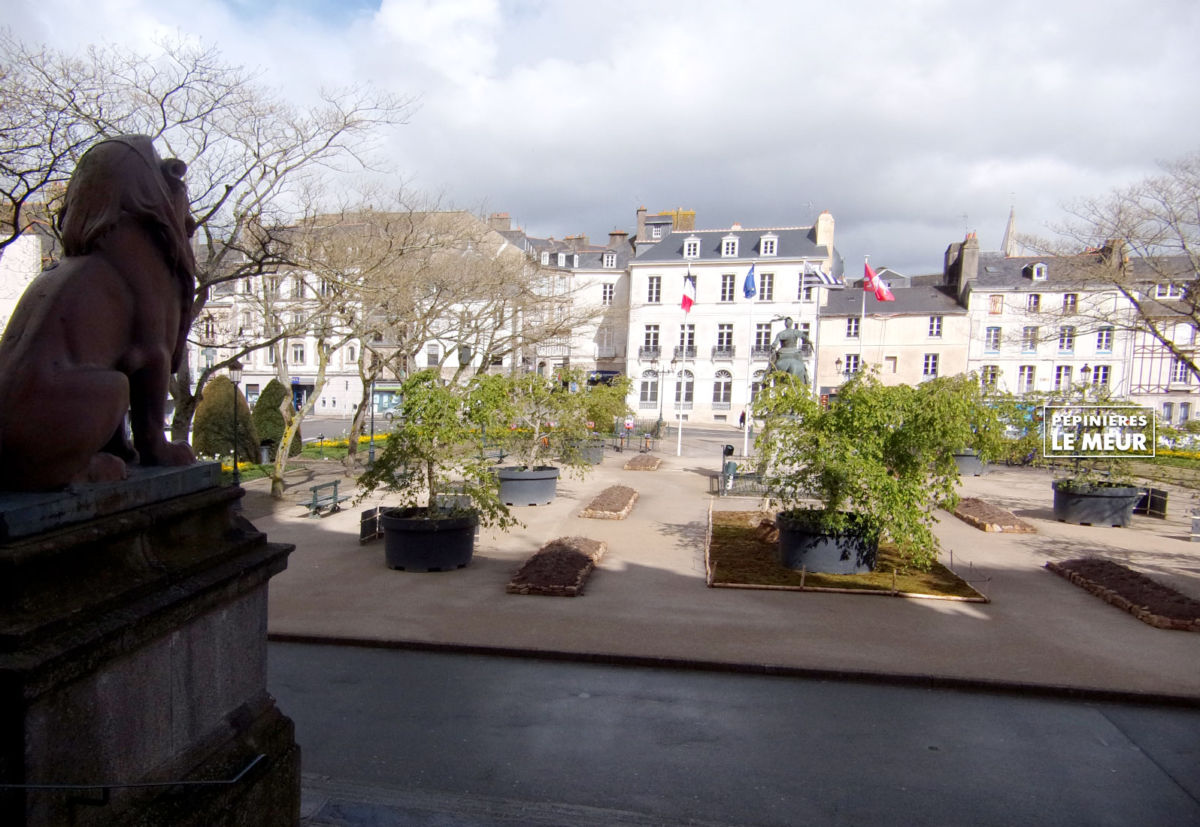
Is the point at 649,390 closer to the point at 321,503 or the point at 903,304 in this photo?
the point at 903,304

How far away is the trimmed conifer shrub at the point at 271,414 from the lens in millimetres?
26078

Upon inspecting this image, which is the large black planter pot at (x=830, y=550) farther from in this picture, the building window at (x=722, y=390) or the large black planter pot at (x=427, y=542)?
the building window at (x=722, y=390)

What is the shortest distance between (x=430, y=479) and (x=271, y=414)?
57.7 feet

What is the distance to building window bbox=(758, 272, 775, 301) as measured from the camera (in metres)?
51.3

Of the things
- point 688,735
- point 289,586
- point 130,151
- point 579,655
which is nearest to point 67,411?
point 130,151

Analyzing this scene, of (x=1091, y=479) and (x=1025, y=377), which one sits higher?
(x=1025, y=377)

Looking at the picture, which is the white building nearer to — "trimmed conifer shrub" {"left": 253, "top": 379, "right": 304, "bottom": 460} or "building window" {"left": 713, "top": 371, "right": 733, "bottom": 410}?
"building window" {"left": 713, "top": 371, "right": 733, "bottom": 410}

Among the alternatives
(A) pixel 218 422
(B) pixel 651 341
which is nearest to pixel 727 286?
(B) pixel 651 341

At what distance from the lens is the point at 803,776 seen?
17.5 feet

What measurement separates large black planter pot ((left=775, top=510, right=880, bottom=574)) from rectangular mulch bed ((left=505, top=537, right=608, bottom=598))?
9.79 feet

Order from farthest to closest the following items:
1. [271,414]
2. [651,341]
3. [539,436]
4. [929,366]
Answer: [651,341], [929,366], [271,414], [539,436]

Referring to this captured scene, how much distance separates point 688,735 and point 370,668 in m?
3.20

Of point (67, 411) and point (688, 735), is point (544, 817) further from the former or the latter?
point (67, 411)

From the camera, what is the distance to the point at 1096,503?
51.8 feet
